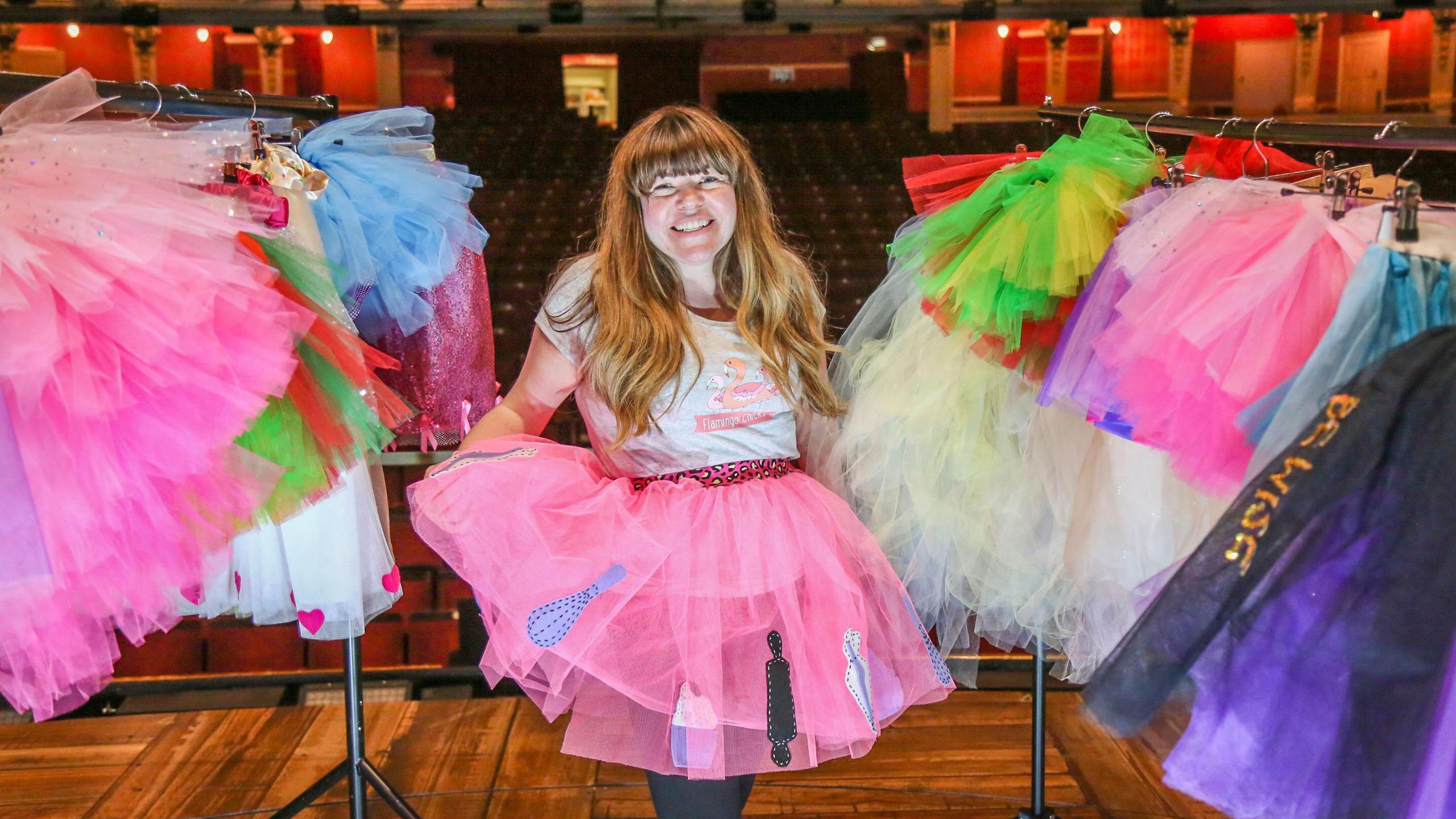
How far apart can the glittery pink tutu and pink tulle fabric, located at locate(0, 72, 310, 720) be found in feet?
2.05

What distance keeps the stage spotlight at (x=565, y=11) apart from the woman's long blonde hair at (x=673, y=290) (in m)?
14.7

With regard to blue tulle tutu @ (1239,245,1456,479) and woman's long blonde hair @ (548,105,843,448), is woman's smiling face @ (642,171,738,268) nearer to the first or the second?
woman's long blonde hair @ (548,105,843,448)

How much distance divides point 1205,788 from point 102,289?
3.97 ft

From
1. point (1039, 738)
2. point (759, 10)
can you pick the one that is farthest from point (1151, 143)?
point (759, 10)

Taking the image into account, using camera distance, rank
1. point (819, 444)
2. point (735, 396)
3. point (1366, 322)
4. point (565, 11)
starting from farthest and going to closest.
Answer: point (565, 11) < point (819, 444) < point (735, 396) < point (1366, 322)

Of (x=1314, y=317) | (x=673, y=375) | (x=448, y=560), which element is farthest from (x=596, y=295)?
(x=1314, y=317)

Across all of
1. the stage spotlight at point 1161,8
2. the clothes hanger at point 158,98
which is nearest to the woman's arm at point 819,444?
the clothes hanger at point 158,98

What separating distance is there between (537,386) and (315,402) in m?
0.49

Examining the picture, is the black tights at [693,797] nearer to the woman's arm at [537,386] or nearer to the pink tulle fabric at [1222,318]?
the woman's arm at [537,386]

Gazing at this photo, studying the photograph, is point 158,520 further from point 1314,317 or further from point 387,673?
point 387,673

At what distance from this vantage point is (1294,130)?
1.44m

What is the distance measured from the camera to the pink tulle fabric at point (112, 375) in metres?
1.13

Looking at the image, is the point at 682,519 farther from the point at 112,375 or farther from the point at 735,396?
the point at 112,375

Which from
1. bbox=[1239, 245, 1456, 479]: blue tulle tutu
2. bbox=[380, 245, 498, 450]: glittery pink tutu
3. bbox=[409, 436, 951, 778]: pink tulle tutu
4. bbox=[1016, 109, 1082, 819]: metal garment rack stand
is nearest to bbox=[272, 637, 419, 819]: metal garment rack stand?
bbox=[380, 245, 498, 450]: glittery pink tutu
